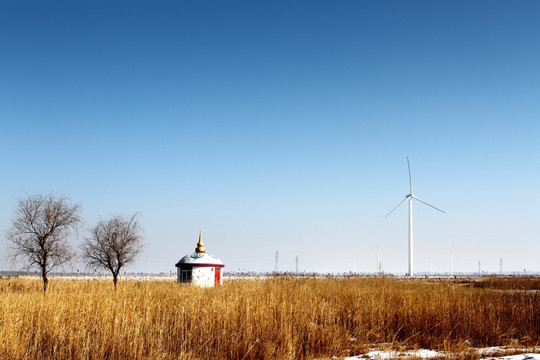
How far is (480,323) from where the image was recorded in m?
11.9

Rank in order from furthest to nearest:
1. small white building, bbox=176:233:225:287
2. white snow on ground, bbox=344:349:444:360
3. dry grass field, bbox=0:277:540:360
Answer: small white building, bbox=176:233:225:287 < white snow on ground, bbox=344:349:444:360 < dry grass field, bbox=0:277:540:360

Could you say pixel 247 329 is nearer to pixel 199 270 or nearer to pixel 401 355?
pixel 401 355

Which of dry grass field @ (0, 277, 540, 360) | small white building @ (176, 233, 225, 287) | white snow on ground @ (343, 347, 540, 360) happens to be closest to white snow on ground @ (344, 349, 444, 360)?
white snow on ground @ (343, 347, 540, 360)

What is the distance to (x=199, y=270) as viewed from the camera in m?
26.6

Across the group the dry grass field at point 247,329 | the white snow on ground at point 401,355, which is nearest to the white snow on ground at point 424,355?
the white snow on ground at point 401,355

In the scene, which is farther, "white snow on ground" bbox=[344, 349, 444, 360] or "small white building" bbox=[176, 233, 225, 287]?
"small white building" bbox=[176, 233, 225, 287]

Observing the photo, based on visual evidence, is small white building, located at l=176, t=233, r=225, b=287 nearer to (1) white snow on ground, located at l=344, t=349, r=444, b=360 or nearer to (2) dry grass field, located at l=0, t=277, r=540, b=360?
(2) dry grass field, located at l=0, t=277, r=540, b=360

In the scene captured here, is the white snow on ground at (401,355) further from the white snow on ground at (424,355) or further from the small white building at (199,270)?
the small white building at (199,270)

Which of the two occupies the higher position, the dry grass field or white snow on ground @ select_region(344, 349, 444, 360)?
the dry grass field

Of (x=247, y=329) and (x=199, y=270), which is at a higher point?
(x=247, y=329)

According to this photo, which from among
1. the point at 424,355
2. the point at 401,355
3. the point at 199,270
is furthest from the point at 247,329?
the point at 199,270

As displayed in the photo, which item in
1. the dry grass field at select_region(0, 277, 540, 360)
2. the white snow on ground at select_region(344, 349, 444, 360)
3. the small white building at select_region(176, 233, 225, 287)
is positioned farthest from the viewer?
the small white building at select_region(176, 233, 225, 287)

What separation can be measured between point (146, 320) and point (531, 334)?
33.6 feet

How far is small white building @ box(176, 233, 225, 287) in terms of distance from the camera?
87.1 ft
